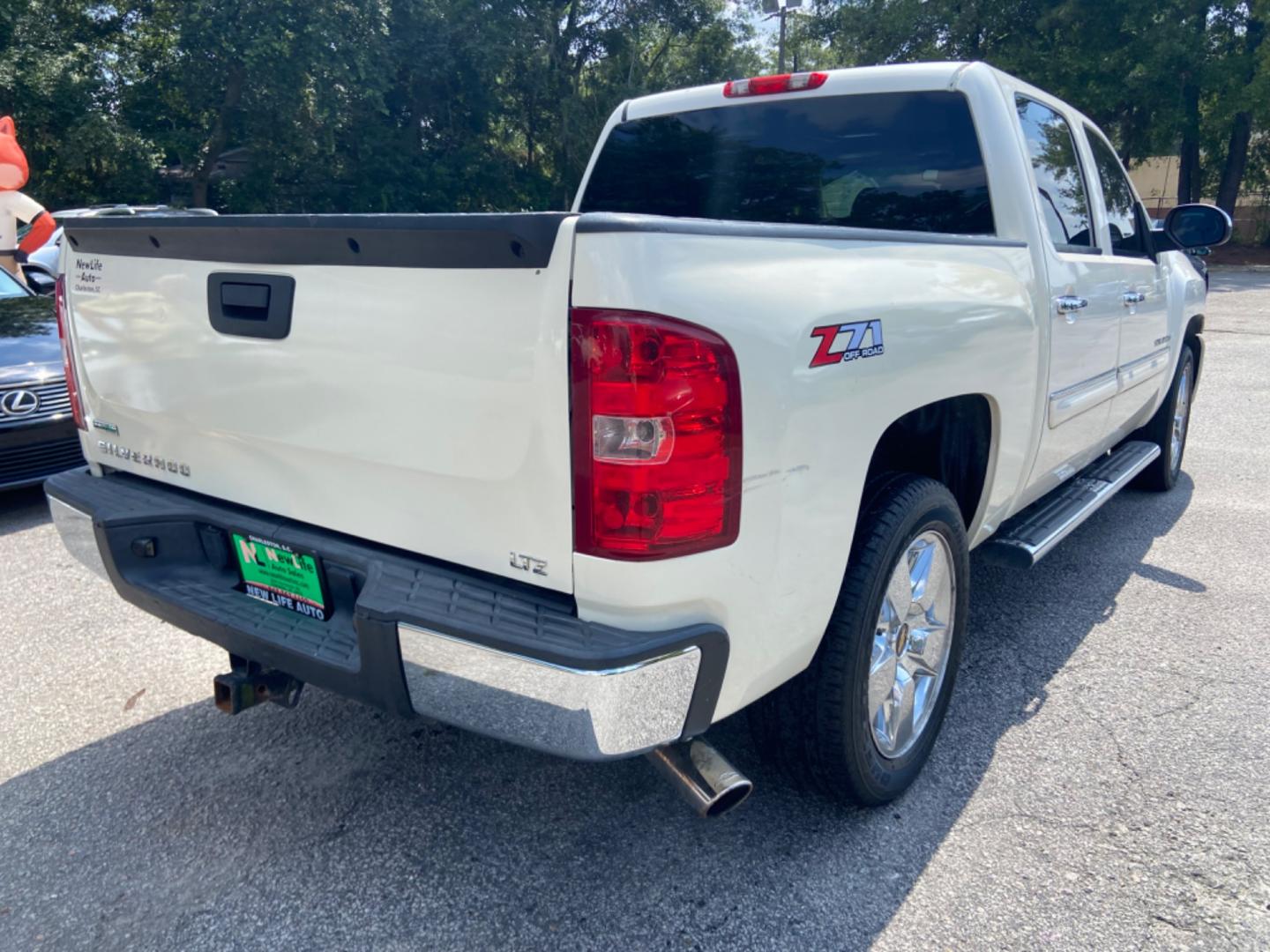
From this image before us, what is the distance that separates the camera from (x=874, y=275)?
221 cm

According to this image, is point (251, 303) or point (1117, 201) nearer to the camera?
point (251, 303)

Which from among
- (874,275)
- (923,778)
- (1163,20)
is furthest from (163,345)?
(1163,20)

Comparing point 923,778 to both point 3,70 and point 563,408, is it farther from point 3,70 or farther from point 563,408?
point 3,70

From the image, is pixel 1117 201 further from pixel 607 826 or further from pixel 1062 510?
pixel 607 826

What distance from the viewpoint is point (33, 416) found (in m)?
5.00

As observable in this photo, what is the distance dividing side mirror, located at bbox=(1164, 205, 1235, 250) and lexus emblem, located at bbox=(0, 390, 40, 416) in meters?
5.75

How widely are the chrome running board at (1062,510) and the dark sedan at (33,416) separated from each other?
445 centimetres

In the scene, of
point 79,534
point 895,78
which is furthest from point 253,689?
point 895,78

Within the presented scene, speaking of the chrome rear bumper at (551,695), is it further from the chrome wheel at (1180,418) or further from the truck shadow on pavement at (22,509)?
the chrome wheel at (1180,418)

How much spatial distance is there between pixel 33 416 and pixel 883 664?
182 inches

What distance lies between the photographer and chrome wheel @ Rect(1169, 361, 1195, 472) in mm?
5522

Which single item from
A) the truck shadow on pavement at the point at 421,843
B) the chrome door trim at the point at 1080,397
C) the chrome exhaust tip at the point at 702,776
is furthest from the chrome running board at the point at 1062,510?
the chrome exhaust tip at the point at 702,776

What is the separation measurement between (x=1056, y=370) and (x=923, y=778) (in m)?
1.43

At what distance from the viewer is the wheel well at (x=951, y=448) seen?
269 cm
